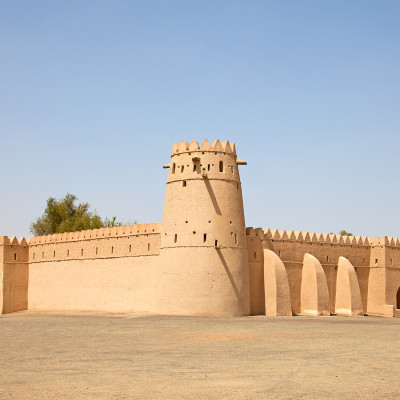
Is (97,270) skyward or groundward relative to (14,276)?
skyward

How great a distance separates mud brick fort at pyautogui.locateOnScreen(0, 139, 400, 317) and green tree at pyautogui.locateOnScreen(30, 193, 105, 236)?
662 inches

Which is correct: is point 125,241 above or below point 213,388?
above

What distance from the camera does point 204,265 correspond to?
28.8 m

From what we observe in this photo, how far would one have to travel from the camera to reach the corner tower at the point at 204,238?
94.2 feet

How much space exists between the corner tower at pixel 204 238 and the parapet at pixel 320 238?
2910 mm

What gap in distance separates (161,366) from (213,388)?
2619mm

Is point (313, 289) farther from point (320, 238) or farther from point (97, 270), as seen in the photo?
point (97, 270)

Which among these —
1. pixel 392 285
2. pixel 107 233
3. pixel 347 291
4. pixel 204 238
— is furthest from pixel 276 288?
pixel 107 233

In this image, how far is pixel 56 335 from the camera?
20.2m

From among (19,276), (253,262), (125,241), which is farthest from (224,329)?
(19,276)

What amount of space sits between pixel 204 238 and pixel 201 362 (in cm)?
1502

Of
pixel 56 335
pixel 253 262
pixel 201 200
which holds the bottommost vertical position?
pixel 56 335

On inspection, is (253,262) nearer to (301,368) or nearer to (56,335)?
(56,335)

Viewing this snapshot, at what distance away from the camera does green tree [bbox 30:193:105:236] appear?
55700mm
